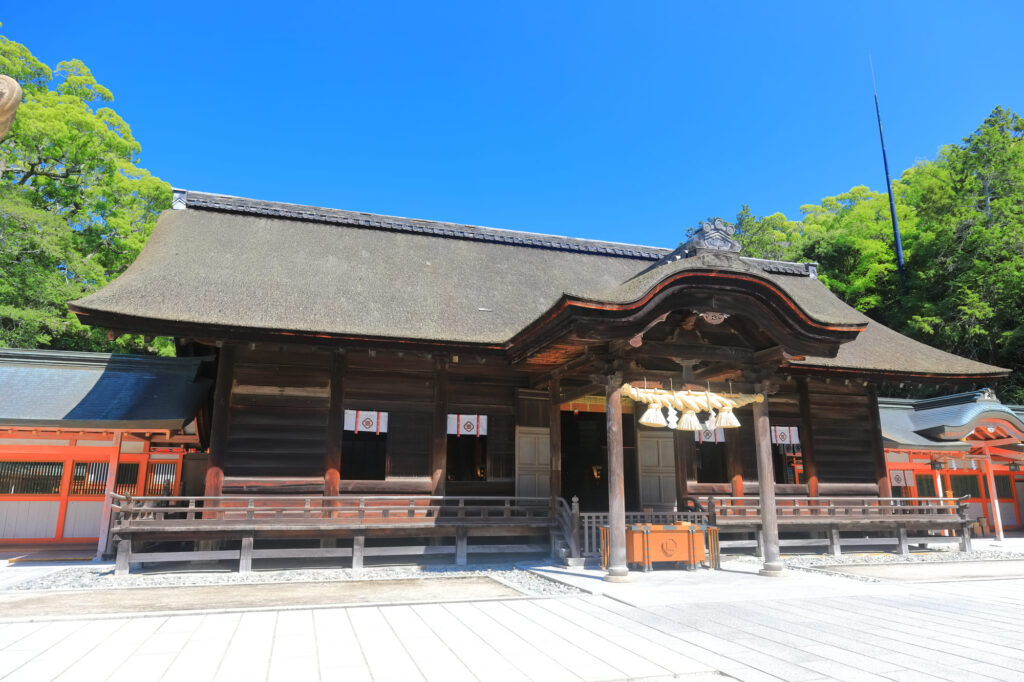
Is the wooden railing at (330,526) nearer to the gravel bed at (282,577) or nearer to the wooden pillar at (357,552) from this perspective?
the wooden pillar at (357,552)

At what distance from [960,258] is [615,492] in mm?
26305

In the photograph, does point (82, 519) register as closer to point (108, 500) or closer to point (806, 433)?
point (108, 500)

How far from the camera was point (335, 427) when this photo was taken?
1227 centimetres

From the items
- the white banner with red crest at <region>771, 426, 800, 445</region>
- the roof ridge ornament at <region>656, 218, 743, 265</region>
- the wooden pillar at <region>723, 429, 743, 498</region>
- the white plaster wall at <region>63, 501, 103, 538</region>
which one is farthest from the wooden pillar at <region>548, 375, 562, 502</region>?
the white plaster wall at <region>63, 501, 103, 538</region>

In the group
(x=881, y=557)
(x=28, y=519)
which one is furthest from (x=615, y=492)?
(x=28, y=519)

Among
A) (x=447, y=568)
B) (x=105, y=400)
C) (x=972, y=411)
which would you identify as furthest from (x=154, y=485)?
(x=972, y=411)

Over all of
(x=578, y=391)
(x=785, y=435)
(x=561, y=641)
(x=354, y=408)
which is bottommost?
(x=561, y=641)

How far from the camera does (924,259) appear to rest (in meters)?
31.8

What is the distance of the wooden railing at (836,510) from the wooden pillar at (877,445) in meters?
0.76

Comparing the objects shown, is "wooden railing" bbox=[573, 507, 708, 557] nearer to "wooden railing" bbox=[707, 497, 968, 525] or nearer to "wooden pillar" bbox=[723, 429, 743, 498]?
"wooden railing" bbox=[707, 497, 968, 525]

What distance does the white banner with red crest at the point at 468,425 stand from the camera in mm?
13133

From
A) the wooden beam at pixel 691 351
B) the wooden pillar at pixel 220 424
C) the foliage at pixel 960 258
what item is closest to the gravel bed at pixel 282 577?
the wooden pillar at pixel 220 424

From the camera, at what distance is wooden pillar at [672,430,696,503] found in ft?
46.7

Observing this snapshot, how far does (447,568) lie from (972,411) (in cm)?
1444
